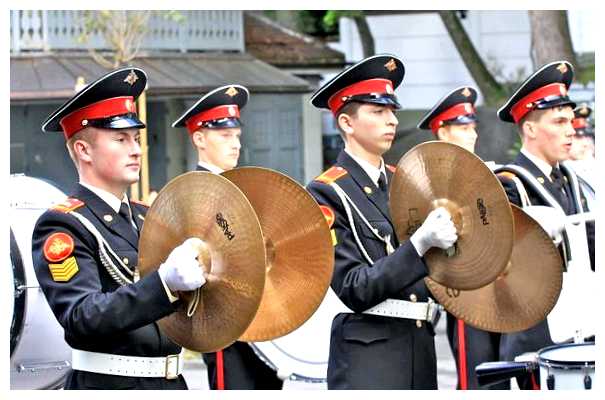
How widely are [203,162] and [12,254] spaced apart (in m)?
1.76

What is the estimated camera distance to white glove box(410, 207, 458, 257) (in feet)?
16.3

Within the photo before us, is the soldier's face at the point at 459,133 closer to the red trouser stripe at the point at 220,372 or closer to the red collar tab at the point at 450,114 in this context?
the red collar tab at the point at 450,114

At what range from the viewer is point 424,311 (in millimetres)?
5820

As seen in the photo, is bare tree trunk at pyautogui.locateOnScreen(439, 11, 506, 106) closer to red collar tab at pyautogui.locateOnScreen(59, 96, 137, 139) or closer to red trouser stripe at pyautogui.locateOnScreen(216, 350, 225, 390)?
red trouser stripe at pyautogui.locateOnScreen(216, 350, 225, 390)

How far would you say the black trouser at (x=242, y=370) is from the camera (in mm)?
7578

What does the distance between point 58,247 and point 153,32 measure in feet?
48.3

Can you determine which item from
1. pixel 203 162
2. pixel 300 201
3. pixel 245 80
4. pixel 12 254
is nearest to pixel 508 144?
pixel 245 80

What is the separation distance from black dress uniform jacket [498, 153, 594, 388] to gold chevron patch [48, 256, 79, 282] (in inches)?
93.7

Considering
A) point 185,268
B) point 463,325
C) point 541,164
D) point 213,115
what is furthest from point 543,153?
point 185,268

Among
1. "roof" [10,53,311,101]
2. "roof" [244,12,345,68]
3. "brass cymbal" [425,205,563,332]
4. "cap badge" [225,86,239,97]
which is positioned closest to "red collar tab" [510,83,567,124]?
"brass cymbal" [425,205,563,332]

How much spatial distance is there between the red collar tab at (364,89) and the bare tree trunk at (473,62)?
12.9 metres
